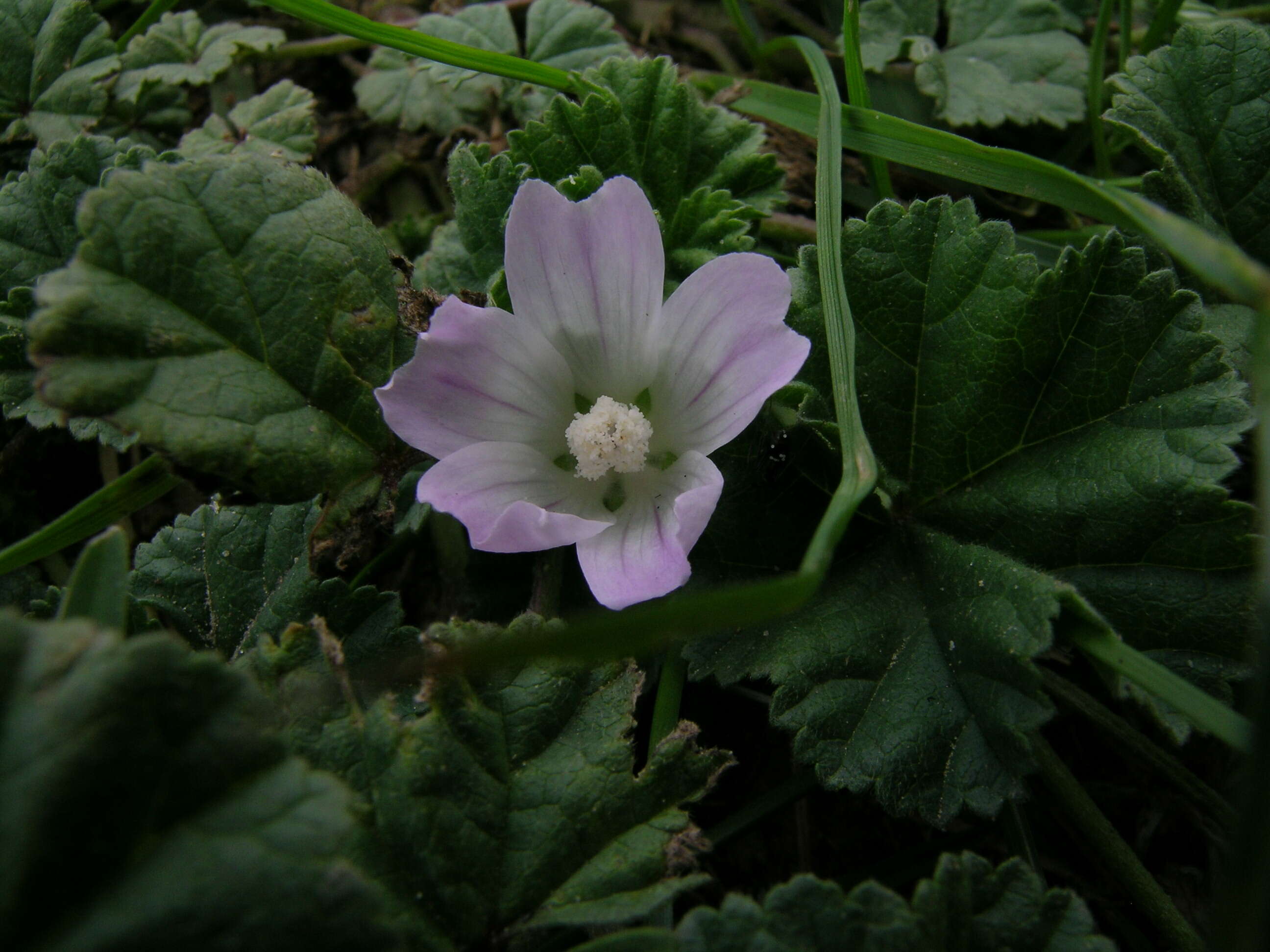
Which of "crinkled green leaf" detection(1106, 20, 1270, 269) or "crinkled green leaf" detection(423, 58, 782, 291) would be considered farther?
"crinkled green leaf" detection(1106, 20, 1270, 269)

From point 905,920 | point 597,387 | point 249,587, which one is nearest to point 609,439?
point 597,387

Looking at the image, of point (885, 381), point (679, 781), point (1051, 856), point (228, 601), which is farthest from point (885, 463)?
point (228, 601)

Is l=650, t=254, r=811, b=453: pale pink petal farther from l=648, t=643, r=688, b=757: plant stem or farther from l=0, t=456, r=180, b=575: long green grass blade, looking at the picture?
l=0, t=456, r=180, b=575: long green grass blade

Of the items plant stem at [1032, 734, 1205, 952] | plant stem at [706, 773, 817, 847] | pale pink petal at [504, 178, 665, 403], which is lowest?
plant stem at [706, 773, 817, 847]

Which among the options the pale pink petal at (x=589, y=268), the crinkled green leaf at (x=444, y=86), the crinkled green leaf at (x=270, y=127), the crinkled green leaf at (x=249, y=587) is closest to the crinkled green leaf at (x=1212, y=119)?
the pale pink petal at (x=589, y=268)

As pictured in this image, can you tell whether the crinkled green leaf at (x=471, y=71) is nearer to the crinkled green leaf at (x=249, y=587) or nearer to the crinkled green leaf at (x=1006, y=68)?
the crinkled green leaf at (x=1006, y=68)

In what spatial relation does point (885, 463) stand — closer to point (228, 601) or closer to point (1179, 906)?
point (1179, 906)

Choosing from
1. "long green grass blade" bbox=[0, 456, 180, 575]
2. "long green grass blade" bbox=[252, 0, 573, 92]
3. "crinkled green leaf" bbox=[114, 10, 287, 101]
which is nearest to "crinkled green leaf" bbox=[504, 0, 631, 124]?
"long green grass blade" bbox=[252, 0, 573, 92]
